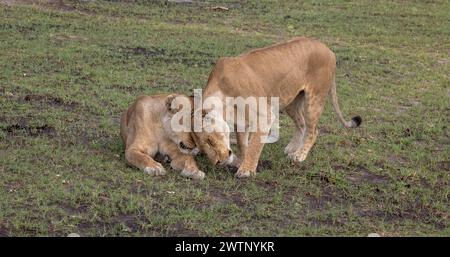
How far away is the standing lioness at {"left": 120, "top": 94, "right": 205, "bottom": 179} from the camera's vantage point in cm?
641

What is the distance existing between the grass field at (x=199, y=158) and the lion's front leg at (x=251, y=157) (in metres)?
0.09

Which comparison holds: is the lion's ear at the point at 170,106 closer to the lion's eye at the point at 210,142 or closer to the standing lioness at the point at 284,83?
the standing lioness at the point at 284,83

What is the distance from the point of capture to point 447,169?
7.04 m

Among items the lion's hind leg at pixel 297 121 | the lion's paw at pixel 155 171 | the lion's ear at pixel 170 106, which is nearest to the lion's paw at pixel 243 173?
the lion's paw at pixel 155 171

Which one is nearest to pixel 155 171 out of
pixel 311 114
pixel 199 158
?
pixel 199 158

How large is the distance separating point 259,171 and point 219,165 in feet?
1.11

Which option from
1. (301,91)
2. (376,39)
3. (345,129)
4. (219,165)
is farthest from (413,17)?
(219,165)

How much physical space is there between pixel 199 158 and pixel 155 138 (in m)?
0.42

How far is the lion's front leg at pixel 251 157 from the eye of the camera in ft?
21.1

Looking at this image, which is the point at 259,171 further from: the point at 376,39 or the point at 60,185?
the point at 376,39

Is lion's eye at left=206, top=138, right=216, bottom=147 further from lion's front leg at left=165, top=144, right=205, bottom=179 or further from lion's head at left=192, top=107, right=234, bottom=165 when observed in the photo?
lion's front leg at left=165, top=144, right=205, bottom=179

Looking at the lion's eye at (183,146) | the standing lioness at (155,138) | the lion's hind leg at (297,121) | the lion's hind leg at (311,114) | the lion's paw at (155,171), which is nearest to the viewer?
the lion's paw at (155,171)

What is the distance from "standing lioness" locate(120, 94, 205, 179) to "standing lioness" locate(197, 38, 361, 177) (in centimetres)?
38

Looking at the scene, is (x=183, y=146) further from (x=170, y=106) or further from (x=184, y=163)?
(x=170, y=106)
